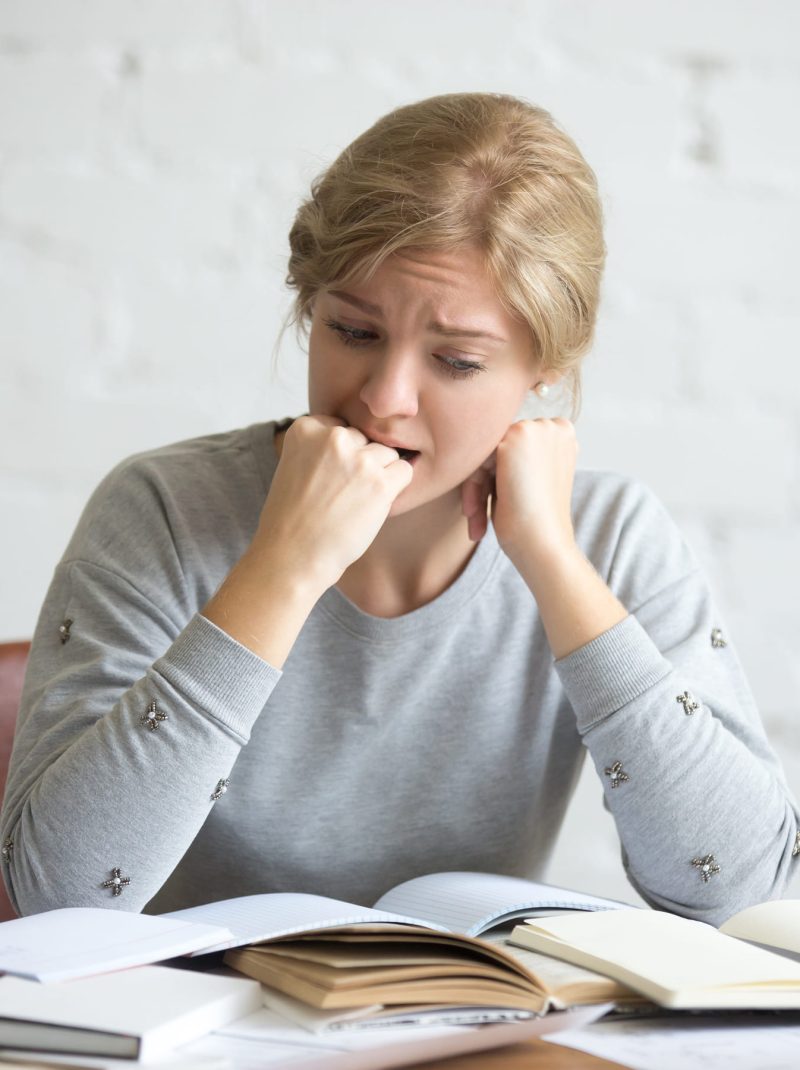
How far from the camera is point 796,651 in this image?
74.6 inches

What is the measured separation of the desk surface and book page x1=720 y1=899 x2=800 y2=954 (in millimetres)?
247

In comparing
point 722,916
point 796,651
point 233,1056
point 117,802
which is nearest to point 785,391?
point 796,651

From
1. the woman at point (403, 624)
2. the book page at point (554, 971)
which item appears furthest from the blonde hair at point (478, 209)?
the book page at point (554, 971)

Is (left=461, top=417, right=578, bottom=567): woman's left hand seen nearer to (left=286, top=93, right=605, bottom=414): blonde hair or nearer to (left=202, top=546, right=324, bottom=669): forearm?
(left=286, top=93, right=605, bottom=414): blonde hair

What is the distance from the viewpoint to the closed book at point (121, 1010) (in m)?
0.59

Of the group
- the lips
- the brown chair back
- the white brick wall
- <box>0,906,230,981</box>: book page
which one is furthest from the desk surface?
the white brick wall

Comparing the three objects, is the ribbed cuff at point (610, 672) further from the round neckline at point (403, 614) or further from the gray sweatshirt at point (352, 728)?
the round neckline at point (403, 614)

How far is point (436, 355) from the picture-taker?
3.62 feet

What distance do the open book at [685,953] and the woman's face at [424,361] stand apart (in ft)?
1.52

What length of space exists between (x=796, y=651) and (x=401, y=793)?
0.87 m

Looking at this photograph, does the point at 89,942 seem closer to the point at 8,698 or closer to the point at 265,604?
the point at 265,604

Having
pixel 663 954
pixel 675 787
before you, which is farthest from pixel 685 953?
pixel 675 787

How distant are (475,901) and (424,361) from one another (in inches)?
18.0

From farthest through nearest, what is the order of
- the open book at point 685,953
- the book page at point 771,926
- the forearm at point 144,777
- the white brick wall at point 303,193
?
the white brick wall at point 303,193, the forearm at point 144,777, the book page at point 771,926, the open book at point 685,953
